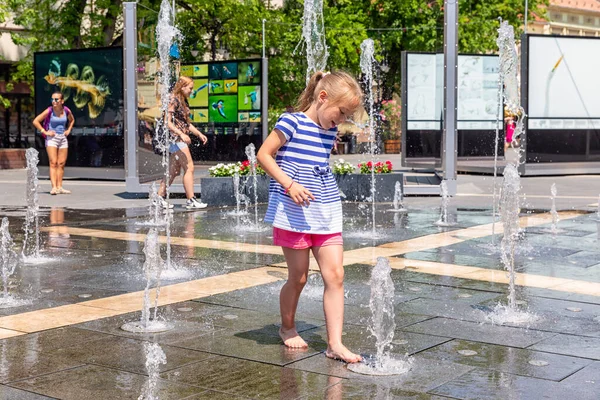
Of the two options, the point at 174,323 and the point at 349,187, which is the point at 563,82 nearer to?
the point at 349,187

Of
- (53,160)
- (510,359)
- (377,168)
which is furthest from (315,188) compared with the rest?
(53,160)

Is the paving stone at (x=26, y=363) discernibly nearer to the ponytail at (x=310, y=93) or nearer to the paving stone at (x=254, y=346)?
the paving stone at (x=254, y=346)

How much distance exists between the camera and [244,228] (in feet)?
34.5

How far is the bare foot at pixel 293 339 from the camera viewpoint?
4940 mm

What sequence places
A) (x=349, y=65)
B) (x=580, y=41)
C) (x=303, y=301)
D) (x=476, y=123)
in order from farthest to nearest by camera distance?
(x=349, y=65)
(x=476, y=123)
(x=580, y=41)
(x=303, y=301)

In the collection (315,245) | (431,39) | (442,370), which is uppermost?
(431,39)

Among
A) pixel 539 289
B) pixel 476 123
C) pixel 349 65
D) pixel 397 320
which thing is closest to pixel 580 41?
pixel 476 123

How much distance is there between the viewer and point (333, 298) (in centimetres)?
474

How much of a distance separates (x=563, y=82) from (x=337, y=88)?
54.3 feet

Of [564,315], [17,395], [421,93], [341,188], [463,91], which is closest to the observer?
[17,395]

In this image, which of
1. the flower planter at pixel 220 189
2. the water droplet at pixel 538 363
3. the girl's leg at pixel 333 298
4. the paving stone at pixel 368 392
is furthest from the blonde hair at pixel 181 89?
the paving stone at pixel 368 392

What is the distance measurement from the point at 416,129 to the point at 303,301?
52.7 ft

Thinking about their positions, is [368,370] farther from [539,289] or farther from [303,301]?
[539,289]

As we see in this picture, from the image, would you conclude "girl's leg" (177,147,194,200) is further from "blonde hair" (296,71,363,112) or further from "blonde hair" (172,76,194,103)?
"blonde hair" (296,71,363,112)
